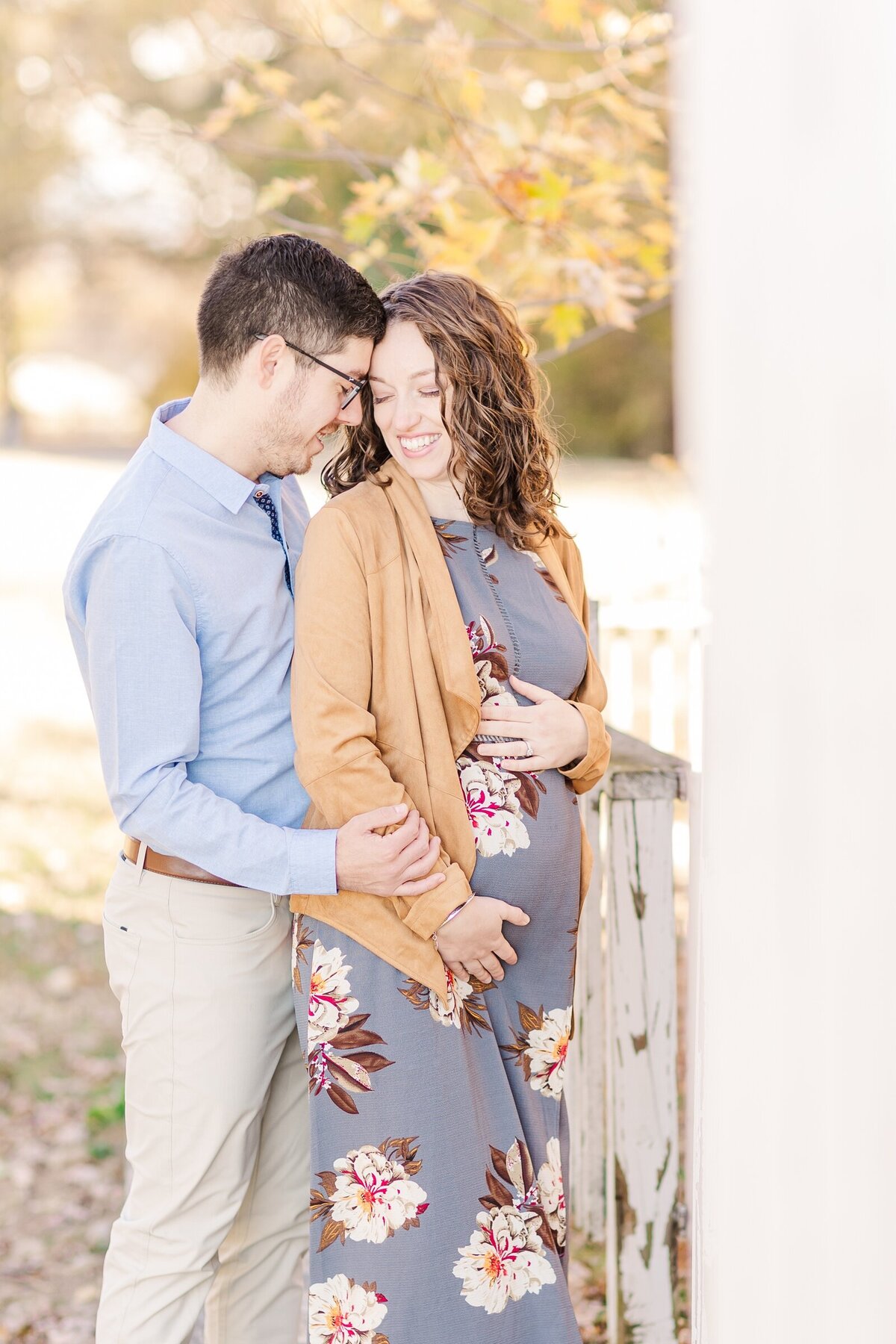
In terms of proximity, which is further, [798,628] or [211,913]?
[211,913]

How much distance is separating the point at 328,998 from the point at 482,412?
101 centimetres

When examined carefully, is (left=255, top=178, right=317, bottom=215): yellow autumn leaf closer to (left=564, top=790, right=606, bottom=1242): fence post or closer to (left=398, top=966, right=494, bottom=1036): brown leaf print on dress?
(left=564, top=790, right=606, bottom=1242): fence post

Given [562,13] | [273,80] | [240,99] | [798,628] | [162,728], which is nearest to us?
[798,628]

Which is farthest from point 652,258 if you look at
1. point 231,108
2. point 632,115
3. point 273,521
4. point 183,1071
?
point 183,1071

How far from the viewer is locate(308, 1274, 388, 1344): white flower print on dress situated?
80.4 inches

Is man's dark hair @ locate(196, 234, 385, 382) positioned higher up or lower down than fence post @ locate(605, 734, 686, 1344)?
higher up

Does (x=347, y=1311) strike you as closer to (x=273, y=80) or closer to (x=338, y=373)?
(x=338, y=373)

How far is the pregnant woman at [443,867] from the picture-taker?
205cm

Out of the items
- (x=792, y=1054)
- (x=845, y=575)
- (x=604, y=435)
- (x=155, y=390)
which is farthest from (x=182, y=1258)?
(x=155, y=390)

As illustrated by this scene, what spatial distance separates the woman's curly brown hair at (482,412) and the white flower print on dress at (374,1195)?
1.05m

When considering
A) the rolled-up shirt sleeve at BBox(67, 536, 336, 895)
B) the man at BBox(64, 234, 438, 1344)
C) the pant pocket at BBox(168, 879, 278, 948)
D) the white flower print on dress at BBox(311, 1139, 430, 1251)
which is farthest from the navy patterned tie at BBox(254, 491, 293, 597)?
the white flower print on dress at BBox(311, 1139, 430, 1251)

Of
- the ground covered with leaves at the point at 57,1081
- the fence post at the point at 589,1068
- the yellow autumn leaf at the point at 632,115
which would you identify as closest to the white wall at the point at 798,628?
the fence post at the point at 589,1068

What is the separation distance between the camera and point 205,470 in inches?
84.3

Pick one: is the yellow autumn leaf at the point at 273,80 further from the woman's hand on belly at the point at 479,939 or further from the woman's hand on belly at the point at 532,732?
the woman's hand on belly at the point at 479,939
